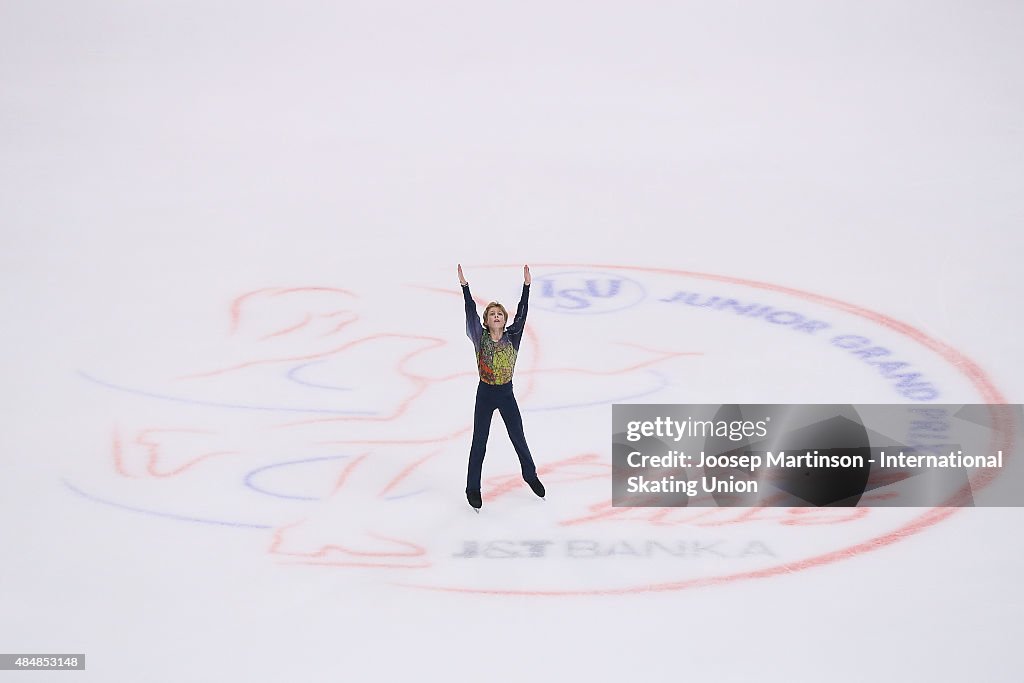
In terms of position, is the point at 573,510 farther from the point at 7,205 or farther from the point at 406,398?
the point at 7,205

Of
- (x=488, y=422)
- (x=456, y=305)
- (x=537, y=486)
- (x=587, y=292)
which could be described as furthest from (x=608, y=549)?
(x=587, y=292)

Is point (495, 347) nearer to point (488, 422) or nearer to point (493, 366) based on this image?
point (493, 366)

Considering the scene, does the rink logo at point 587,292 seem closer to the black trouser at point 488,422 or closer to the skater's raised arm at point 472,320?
the black trouser at point 488,422

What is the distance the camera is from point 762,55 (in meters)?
18.1

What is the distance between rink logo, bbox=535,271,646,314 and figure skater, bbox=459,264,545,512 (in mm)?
3888

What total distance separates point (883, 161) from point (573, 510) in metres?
9.07

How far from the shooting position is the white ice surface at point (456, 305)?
7.34 metres

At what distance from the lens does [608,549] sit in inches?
318

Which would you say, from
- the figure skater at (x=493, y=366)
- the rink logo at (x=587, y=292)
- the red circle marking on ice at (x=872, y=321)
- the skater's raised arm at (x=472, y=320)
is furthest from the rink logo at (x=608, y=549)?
the rink logo at (x=587, y=292)

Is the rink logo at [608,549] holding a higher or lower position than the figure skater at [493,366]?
lower

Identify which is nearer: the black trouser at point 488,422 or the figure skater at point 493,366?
the figure skater at point 493,366

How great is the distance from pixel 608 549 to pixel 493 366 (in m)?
1.29

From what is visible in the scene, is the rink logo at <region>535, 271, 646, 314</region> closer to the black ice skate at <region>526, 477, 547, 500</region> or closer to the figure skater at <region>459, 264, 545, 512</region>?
the black ice skate at <region>526, 477, 547, 500</region>

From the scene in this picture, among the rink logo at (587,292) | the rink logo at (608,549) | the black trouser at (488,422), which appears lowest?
the rink logo at (608,549)
